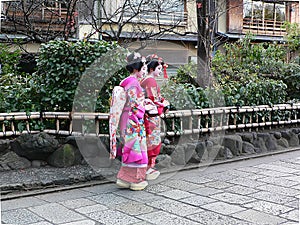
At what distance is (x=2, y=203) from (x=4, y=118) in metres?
1.46

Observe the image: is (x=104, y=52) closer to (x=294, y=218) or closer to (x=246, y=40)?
(x=294, y=218)

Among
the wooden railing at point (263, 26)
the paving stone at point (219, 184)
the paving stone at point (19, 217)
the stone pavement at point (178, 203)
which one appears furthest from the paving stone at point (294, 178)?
the wooden railing at point (263, 26)

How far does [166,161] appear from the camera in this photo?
6.00m

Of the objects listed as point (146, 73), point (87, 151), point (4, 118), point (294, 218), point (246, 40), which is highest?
point (246, 40)

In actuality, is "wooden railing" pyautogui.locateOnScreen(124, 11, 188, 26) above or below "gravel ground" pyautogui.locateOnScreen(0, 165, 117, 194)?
above

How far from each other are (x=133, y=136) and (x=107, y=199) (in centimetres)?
84

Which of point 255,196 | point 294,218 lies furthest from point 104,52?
point 294,218

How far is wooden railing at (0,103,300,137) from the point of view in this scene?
5.69m

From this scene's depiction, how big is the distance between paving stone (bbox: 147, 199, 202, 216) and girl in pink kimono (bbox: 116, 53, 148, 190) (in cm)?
56

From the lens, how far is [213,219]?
4004 mm

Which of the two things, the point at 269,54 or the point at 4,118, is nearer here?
the point at 4,118

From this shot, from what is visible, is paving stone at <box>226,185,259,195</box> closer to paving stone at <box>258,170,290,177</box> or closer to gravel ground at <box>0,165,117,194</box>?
paving stone at <box>258,170,290,177</box>

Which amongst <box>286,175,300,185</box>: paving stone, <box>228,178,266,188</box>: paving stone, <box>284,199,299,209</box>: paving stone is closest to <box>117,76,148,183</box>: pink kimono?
<box>228,178,266,188</box>: paving stone

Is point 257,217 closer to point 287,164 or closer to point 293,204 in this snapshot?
point 293,204
